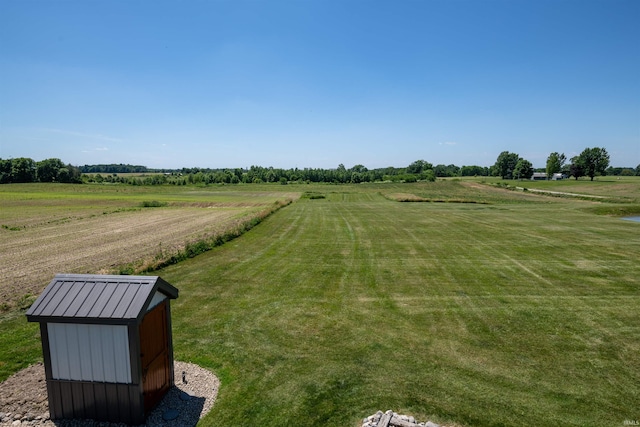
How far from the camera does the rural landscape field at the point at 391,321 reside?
7.19m

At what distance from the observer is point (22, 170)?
106562mm

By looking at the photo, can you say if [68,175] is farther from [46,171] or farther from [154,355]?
[154,355]

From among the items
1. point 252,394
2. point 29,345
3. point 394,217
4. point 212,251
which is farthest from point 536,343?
point 394,217

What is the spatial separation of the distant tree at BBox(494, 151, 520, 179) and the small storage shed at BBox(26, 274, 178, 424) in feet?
524

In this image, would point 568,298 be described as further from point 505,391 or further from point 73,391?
point 73,391

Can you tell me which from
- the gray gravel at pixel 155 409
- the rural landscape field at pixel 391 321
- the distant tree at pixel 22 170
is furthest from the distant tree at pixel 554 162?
the distant tree at pixel 22 170

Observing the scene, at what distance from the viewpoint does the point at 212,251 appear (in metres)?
21.8

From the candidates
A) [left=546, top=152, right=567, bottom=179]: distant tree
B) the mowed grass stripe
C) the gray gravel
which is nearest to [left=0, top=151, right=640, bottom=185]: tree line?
[left=546, top=152, right=567, bottom=179]: distant tree

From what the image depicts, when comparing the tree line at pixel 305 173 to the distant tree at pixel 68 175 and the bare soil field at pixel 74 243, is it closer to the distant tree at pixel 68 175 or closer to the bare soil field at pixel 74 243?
the distant tree at pixel 68 175

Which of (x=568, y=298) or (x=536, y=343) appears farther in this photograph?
(x=568, y=298)

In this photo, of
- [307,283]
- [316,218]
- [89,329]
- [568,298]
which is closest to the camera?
[89,329]

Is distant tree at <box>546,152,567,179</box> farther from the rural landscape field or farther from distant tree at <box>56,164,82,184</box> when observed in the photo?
distant tree at <box>56,164,82,184</box>

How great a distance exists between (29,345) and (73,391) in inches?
164

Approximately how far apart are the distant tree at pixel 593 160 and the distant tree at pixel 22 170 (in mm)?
176475
